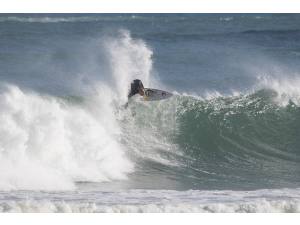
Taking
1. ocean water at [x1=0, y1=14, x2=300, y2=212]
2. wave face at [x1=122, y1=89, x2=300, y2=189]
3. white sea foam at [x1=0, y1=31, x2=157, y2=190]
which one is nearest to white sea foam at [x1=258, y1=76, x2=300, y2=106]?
ocean water at [x1=0, y1=14, x2=300, y2=212]

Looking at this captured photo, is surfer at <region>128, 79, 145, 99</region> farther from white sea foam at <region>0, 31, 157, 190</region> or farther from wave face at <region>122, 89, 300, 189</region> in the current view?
white sea foam at <region>0, 31, 157, 190</region>

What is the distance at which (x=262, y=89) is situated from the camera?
75.2 ft

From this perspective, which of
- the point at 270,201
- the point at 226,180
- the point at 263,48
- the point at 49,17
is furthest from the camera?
the point at 49,17

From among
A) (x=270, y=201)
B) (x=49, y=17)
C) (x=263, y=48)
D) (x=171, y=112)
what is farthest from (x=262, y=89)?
(x=49, y=17)

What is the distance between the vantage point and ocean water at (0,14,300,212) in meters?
14.6

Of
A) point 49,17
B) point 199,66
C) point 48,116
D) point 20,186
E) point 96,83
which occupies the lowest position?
point 20,186

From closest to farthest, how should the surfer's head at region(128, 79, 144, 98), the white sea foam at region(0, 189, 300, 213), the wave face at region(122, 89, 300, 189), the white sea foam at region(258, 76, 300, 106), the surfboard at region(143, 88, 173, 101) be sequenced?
the white sea foam at region(0, 189, 300, 213), the wave face at region(122, 89, 300, 189), the surfer's head at region(128, 79, 144, 98), the surfboard at region(143, 88, 173, 101), the white sea foam at region(258, 76, 300, 106)

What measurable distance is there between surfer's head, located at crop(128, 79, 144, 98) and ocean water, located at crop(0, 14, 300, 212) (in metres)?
0.40

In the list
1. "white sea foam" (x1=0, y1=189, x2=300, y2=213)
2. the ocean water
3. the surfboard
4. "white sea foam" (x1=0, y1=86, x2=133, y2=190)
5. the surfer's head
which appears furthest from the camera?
the surfboard

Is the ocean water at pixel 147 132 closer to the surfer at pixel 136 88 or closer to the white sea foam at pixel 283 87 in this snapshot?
the white sea foam at pixel 283 87

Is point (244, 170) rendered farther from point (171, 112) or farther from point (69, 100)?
point (69, 100)

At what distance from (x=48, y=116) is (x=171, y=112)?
427 cm

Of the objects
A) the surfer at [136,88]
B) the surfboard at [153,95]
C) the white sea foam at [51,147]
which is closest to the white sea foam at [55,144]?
the white sea foam at [51,147]

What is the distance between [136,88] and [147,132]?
49.0 inches
